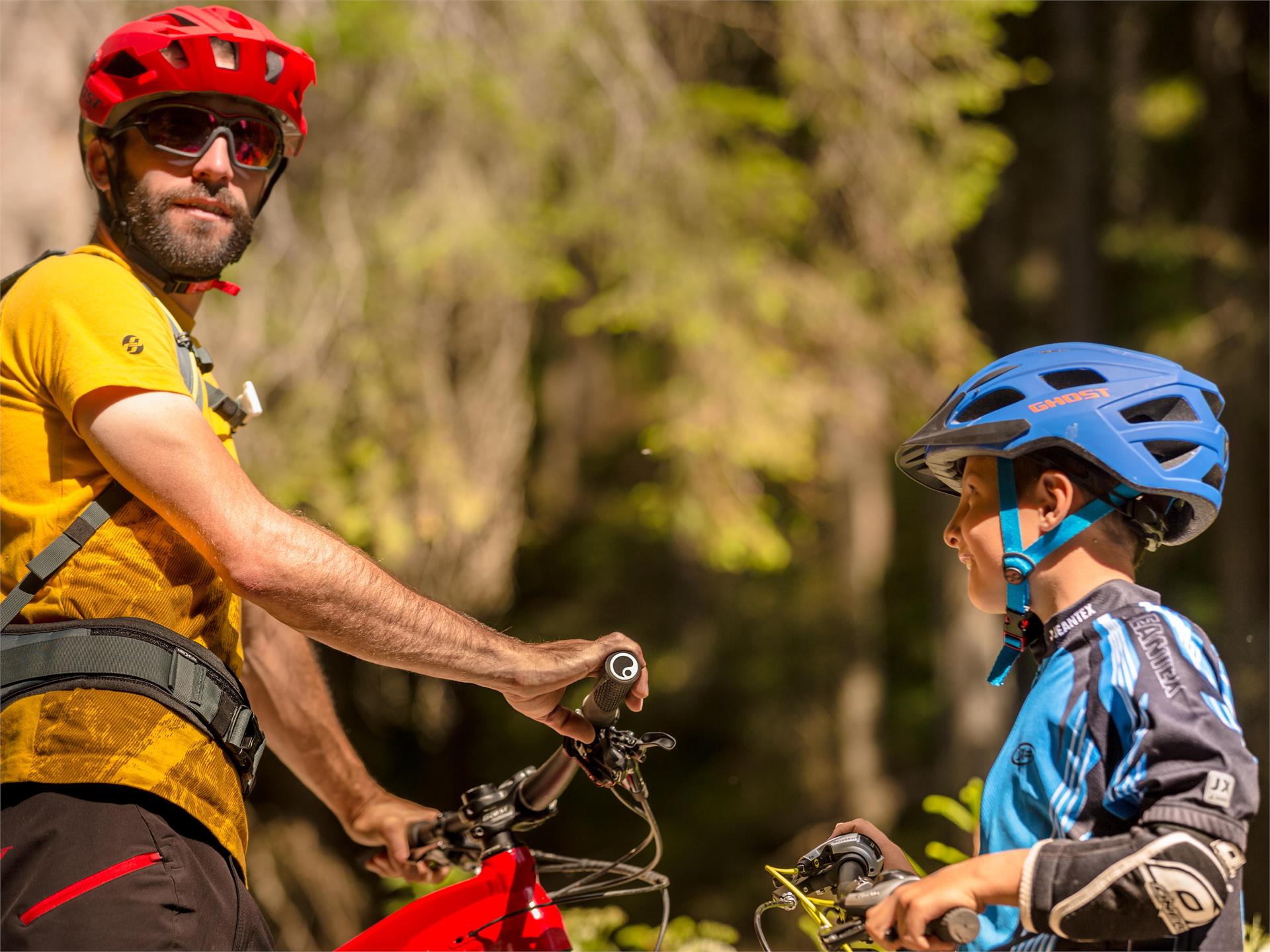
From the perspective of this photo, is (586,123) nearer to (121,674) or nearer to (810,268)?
(810,268)

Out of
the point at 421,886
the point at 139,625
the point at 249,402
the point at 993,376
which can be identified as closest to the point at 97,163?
the point at 249,402

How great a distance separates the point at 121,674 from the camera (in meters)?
2.21

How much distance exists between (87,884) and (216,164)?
1548 millimetres

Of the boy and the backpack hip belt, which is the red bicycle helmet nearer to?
the backpack hip belt

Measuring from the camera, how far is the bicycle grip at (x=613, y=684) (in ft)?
8.06

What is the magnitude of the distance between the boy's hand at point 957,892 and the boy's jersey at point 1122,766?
35mm

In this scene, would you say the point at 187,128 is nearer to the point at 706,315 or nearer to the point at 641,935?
the point at 641,935

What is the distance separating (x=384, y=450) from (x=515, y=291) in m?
1.27

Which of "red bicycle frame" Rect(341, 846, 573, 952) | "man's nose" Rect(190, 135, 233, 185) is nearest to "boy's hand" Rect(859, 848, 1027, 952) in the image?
"red bicycle frame" Rect(341, 846, 573, 952)

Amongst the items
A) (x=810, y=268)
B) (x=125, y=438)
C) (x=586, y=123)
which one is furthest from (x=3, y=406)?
(x=810, y=268)

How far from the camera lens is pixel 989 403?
2.34 metres

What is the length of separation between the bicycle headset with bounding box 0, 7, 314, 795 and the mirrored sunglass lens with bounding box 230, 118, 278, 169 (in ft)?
0.16

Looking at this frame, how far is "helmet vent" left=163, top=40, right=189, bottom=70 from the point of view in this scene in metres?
2.64

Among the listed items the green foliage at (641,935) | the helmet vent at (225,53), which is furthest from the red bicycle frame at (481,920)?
the helmet vent at (225,53)
